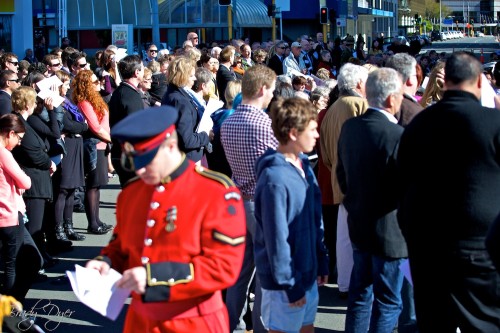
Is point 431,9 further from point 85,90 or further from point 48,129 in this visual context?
point 48,129

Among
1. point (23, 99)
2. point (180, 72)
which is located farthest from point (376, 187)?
point (23, 99)

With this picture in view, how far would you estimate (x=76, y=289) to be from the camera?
3410 millimetres

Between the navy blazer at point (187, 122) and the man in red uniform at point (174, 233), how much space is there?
3090 mm

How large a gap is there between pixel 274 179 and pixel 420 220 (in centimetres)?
79

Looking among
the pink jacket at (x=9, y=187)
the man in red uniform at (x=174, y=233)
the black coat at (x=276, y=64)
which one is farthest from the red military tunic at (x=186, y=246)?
the black coat at (x=276, y=64)

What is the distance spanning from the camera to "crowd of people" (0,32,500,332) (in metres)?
3.36

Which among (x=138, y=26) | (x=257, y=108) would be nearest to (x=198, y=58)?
(x=257, y=108)

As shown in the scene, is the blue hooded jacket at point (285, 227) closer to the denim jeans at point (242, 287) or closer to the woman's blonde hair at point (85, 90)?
the denim jeans at point (242, 287)

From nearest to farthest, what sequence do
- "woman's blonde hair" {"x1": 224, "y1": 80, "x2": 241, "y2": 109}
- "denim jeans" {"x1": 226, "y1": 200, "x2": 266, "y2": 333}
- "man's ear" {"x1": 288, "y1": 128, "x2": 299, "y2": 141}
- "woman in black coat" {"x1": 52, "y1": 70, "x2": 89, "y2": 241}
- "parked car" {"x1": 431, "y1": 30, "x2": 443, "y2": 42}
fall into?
"man's ear" {"x1": 288, "y1": 128, "x2": 299, "y2": 141}
"denim jeans" {"x1": 226, "y1": 200, "x2": 266, "y2": 333}
"woman's blonde hair" {"x1": 224, "y1": 80, "x2": 241, "y2": 109}
"woman in black coat" {"x1": 52, "y1": 70, "x2": 89, "y2": 241}
"parked car" {"x1": 431, "y1": 30, "x2": 443, "y2": 42}

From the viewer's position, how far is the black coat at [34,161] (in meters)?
7.36

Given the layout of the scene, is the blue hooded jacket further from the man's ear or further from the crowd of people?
the man's ear

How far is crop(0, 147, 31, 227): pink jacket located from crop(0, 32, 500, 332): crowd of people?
0.04ft

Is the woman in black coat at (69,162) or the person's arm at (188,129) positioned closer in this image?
the person's arm at (188,129)

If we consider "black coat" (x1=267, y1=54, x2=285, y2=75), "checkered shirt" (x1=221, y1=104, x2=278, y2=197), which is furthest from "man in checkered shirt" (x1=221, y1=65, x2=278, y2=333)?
"black coat" (x1=267, y1=54, x2=285, y2=75)
